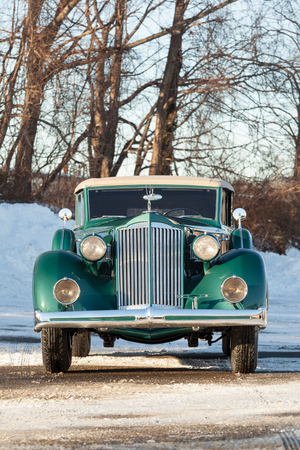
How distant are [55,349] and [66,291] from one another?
0.58 metres

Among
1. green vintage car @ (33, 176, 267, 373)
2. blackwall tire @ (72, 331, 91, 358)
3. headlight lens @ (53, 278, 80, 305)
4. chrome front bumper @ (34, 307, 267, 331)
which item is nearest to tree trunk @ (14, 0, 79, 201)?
blackwall tire @ (72, 331, 91, 358)

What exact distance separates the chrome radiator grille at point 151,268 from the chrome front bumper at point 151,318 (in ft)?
1.19

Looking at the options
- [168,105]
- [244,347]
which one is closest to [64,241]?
[244,347]

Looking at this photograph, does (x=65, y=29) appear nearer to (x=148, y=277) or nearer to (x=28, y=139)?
(x=28, y=139)

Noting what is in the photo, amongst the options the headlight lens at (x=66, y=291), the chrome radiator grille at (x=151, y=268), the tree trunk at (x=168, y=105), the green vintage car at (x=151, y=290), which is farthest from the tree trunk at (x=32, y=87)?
the headlight lens at (x=66, y=291)

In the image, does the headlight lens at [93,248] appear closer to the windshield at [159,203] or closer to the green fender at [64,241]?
the green fender at [64,241]

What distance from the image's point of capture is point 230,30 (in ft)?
72.3

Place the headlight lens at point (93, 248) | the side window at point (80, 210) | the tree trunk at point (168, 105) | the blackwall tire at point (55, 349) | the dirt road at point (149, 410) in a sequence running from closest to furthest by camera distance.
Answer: the dirt road at point (149, 410) < the blackwall tire at point (55, 349) < the headlight lens at point (93, 248) < the side window at point (80, 210) < the tree trunk at point (168, 105)

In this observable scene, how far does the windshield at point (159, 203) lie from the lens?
7.02m

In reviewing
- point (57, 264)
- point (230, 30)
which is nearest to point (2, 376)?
point (57, 264)

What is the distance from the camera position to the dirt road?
133 inches

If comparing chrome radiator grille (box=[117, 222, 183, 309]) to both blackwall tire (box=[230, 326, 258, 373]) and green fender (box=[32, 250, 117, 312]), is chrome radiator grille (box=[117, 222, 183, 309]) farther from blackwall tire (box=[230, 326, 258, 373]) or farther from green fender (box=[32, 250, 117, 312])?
blackwall tire (box=[230, 326, 258, 373])

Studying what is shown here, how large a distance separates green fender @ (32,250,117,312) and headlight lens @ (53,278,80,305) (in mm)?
39

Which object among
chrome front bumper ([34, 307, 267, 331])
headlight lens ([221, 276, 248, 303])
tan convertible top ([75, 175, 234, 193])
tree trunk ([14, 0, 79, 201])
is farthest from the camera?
tree trunk ([14, 0, 79, 201])
